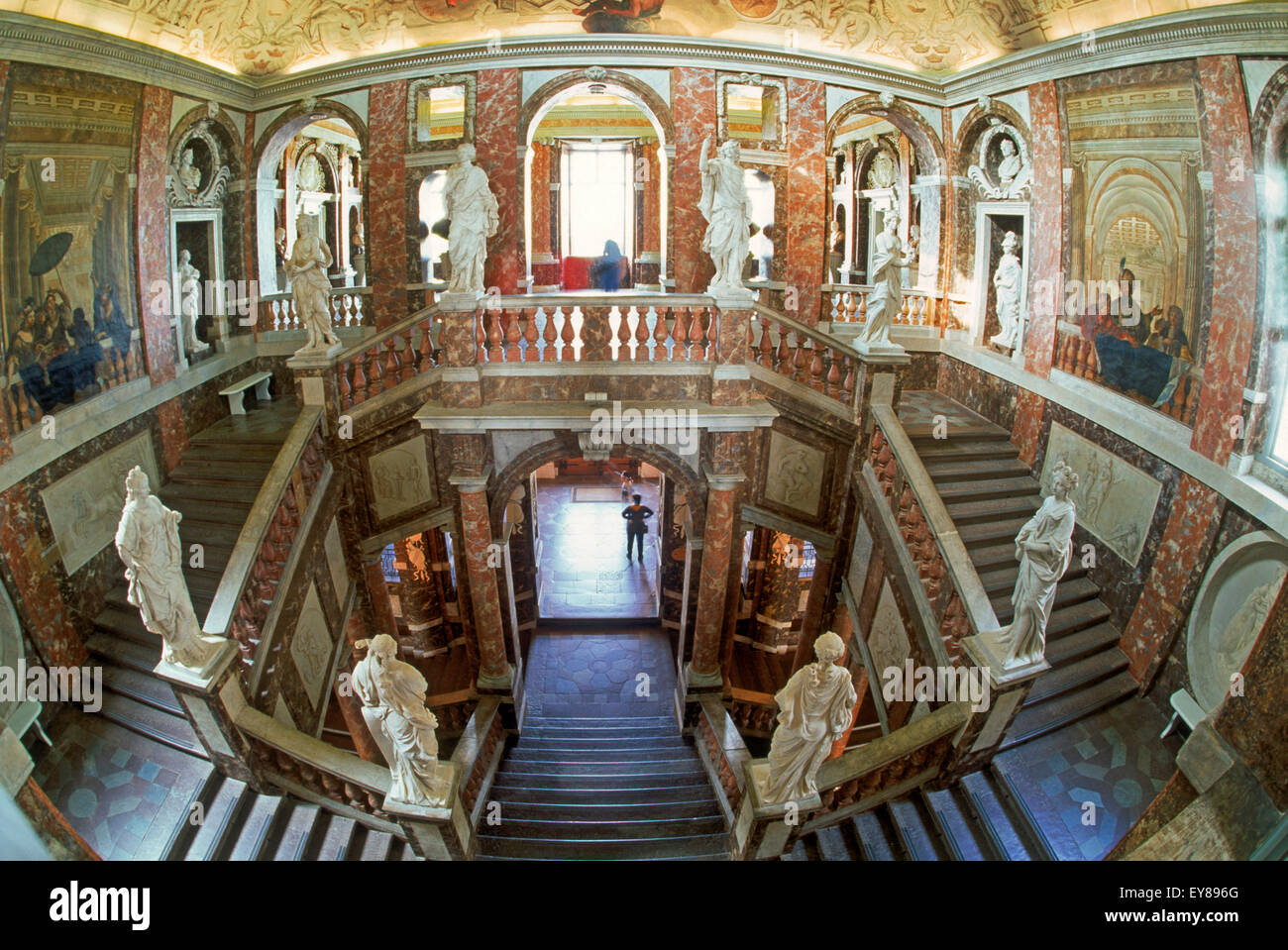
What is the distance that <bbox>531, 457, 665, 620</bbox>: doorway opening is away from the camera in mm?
12734

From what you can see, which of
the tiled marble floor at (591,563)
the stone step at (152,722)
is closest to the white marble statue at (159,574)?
the stone step at (152,722)

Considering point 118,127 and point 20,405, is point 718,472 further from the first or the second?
point 118,127

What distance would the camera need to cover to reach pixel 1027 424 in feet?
30.7

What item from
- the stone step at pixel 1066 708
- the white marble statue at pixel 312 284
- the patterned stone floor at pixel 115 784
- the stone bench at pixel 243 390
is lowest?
the patterned stone floor at pixel 115 784

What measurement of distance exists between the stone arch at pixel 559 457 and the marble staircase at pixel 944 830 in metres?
3.97

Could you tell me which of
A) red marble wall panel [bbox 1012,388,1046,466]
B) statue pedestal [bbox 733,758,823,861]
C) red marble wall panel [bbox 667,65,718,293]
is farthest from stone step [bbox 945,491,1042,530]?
Answer: red marble wall panel [bbox 667,65,718,293]

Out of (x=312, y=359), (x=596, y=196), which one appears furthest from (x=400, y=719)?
(x=596, y=196)

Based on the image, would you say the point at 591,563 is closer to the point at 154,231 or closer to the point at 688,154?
the point at 688,154

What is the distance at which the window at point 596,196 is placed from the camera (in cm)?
1578

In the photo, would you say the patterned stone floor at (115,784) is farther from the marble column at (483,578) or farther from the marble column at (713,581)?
the marble column at (713,581)

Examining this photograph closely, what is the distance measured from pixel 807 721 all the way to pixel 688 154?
8048 millimetres

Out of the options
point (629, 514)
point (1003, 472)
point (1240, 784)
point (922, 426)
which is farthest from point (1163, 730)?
point (629, 514)

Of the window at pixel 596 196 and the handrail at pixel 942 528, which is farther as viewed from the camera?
the window at pixel 596 196

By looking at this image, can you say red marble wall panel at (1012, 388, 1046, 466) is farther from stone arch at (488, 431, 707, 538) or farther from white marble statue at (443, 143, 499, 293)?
white marble statue at (443, 143, 499, 293)
